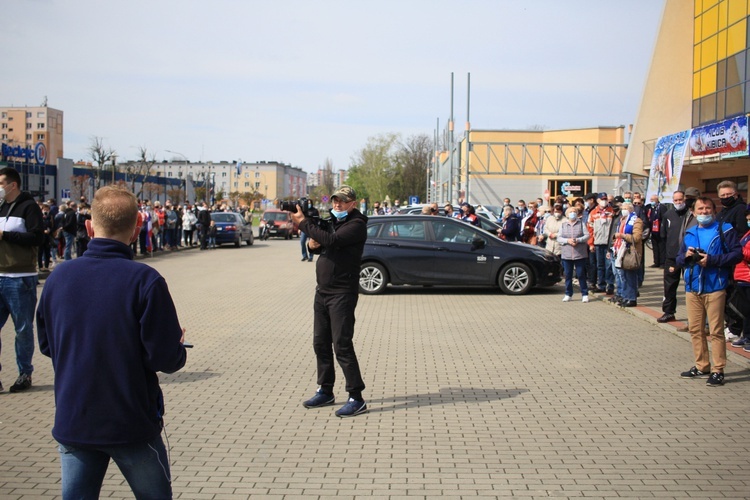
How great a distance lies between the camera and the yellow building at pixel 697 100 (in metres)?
20.8

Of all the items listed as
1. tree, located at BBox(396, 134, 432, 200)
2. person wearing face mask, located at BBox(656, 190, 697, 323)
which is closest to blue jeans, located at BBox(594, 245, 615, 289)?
person wearing face mask, located at BBox(656, 190, 697, 323)

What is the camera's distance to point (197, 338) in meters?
9.84

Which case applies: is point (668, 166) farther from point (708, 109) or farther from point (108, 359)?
point (108, 359)

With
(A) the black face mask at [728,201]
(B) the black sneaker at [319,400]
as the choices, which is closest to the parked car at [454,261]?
(A) the black face mask at [728,201]

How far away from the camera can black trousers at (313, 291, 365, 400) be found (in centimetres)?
619

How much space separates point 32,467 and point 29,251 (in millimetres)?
2493

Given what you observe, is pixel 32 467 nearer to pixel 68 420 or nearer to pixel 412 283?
pixel 68 420

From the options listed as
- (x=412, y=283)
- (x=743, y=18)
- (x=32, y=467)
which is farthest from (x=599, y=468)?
(x=743, y=18)

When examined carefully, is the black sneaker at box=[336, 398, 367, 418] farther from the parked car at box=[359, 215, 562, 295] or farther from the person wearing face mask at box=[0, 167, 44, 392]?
the parked car at box=[359, 215, 562, 295]

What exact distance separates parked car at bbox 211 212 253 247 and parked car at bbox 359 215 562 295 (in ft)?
60.7

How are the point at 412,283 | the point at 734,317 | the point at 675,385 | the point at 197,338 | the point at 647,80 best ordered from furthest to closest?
the point at 647,80, the point at 412,283, the point at 197,338, the point at 734,317, the point at 675,385

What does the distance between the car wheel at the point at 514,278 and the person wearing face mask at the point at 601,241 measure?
4.46 ft

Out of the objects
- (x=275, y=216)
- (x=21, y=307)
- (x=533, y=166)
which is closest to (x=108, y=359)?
(x=21, y=307)

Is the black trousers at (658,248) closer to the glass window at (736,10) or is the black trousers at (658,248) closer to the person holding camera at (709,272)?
the glass window at (736,10)
